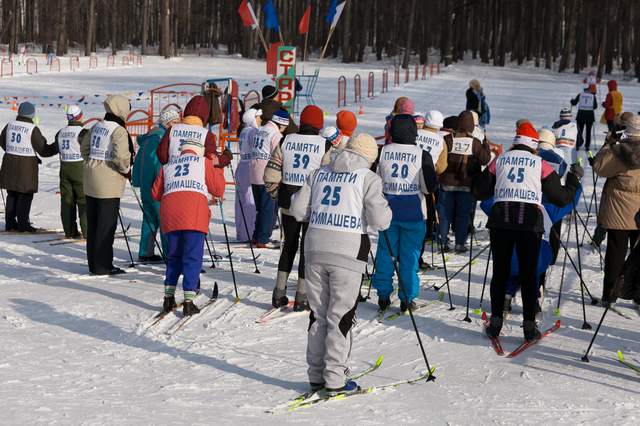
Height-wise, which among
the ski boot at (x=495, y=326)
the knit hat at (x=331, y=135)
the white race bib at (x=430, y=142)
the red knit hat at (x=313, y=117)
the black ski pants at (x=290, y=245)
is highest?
the red knit hat at (x=313, y=117)

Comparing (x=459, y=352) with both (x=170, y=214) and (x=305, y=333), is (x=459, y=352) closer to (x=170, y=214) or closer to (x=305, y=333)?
(x=305, y=333)

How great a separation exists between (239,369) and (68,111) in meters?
5.71

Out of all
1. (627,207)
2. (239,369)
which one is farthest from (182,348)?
(627,207)

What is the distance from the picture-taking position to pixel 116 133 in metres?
9.45

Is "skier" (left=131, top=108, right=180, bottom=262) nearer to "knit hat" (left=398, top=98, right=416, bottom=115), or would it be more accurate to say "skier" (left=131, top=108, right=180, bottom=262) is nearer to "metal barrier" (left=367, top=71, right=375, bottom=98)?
"knit hat" (left=398, top=98, right=416, bottom=115)

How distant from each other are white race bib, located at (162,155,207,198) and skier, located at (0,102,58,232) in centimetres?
495

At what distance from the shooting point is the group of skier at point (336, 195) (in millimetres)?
5934

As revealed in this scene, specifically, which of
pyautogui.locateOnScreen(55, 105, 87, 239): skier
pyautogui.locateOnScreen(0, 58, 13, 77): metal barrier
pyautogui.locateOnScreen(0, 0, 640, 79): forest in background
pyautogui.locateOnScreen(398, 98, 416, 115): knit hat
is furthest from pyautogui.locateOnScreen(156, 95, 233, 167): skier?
pyautogui.locateOnScreen(0, 0, 640, 79): forest in background

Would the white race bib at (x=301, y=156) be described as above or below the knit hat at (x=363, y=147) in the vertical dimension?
below

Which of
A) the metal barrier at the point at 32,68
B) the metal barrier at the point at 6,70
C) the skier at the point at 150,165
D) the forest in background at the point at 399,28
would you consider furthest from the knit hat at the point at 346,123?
the forest in background at the point at 399,28

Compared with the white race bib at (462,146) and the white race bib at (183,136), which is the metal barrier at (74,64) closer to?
the white race bib at (462,146)

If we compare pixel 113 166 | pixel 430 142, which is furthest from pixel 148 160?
pixel 430 142

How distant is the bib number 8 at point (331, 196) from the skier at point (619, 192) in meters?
3.22

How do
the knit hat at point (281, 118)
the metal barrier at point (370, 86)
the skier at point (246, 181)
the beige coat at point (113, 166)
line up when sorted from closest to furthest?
the beige coat at point (113, 166)
the knit hat at point (281, 118)
the skier at point (246, 181)
the metal barrier at point (370, 86)
